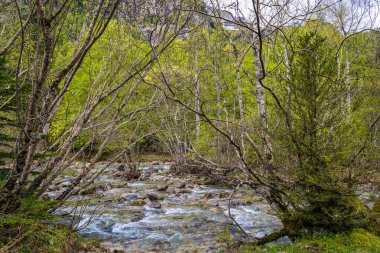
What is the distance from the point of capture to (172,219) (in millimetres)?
8844

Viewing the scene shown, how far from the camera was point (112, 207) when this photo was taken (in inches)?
399

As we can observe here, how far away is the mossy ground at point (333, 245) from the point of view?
5.15 metres

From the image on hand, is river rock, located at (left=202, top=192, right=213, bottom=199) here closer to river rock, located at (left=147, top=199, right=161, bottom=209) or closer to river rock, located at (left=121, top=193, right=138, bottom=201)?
river rock, located at (left=147, top=199, right=161, bottom=209)

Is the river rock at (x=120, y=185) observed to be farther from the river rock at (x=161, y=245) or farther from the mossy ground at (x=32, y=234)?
the mossy ground at (x=32, y=234)

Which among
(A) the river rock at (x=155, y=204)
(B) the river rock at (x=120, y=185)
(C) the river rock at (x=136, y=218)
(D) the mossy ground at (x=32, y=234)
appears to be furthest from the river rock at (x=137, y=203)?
(D) the mossy ground at (x=32, y=234)

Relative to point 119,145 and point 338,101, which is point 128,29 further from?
point 119,145

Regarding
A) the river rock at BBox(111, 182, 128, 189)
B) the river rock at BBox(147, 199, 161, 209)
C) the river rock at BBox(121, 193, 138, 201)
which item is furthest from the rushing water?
the river rock at BBox(111, 182, 128, 189)

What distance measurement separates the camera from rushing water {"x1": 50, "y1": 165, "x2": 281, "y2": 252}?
694 centimetres

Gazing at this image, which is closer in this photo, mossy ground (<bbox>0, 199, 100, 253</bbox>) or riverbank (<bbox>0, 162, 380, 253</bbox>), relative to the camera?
mossy ground (<bbox>0, 199, 100, 253</bbox>)

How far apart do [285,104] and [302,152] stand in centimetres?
103

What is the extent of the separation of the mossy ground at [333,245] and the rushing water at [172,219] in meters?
0.87

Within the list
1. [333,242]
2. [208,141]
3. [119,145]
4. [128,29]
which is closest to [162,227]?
[333,242]

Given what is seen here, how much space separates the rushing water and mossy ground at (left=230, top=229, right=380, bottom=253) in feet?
2.85

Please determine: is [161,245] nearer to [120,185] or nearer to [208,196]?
[208,196]
